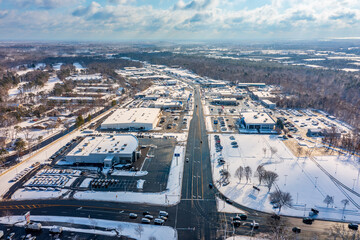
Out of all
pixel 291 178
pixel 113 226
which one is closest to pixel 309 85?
pixel 291 178

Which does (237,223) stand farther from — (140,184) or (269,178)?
(140,184)

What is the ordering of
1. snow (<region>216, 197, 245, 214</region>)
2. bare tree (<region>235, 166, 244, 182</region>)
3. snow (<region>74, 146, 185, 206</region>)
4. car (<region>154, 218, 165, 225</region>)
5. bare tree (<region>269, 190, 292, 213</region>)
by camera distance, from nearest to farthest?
car (<region>154, 218, 165, 225</region>), snow (<region>216, 197, 245, 214</region>), bare tree (<region>269, 190, 292, 213</region>), snow (<region>74, 146, 185, 206</region>), bare tree (<region>235, 166, 244, 182</region>)

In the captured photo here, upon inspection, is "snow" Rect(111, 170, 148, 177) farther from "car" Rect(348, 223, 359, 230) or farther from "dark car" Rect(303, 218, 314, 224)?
"car" Rect(348, 223, 359, 230)

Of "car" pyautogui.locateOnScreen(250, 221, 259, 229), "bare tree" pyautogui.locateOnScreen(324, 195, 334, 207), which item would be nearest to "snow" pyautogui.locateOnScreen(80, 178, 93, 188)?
"car" pyautogui.locateOnScreen(250, 221, 259, 229)

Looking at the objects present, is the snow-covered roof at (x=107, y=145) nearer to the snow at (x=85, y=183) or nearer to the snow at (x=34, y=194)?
the snow at (x=85, y=183)

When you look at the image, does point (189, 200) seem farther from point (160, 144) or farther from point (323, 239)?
point (160, 144)

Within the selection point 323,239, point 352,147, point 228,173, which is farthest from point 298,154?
point 323,239
